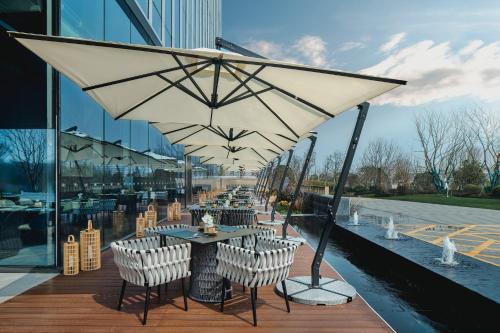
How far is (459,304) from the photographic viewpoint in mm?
5668

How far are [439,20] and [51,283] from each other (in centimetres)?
1343

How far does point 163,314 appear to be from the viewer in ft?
14.6

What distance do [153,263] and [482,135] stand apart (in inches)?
1866

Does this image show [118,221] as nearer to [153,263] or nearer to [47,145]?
[47,145]

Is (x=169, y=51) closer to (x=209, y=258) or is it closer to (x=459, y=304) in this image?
(x=209, y=258)

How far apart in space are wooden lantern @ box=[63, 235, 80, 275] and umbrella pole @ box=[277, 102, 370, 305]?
345cm

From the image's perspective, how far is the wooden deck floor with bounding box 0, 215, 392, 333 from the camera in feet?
13.4

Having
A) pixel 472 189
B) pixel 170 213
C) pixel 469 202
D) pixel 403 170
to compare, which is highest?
pixel 403 170

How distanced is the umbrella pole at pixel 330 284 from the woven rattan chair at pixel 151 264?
1555mm

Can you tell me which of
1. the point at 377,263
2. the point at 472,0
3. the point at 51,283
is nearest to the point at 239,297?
Result: the point at 51,283

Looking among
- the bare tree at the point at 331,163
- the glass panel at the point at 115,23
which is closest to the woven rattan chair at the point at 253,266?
the glass panel at the point at 115,23

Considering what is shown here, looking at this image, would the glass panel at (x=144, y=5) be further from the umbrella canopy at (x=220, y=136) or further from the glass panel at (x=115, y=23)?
the umbrella canopy at (x=220, y=136)

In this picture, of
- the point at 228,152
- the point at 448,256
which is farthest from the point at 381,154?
the point at 448,256

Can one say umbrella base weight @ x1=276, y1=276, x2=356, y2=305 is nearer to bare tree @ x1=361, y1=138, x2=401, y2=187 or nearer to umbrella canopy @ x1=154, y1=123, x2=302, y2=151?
umbrella canopy @ x1=154, y1=123, x2=302, y2=151
